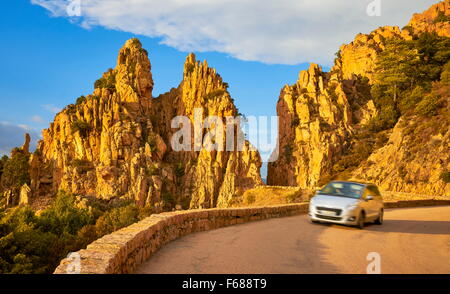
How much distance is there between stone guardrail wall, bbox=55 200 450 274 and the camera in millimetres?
5757

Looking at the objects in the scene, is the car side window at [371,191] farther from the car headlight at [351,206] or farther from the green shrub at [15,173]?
the green shrub at [15,173]

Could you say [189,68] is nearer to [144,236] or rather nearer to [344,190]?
[344,190]

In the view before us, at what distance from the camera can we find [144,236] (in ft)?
26.9

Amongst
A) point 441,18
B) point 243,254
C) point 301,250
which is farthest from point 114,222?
point 441,18

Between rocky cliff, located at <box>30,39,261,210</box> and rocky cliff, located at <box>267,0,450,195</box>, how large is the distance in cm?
948

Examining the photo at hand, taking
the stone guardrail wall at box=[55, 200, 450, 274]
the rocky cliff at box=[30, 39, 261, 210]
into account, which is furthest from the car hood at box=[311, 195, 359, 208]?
the rocky cliff at box=[30, 39, 261, 210]

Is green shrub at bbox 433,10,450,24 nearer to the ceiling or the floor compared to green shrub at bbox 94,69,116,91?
nearer to the ceiling

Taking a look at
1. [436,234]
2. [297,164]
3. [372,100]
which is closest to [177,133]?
[297,164]

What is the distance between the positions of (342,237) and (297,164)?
224 feet

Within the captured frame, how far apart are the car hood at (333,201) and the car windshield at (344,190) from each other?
16.4 inches

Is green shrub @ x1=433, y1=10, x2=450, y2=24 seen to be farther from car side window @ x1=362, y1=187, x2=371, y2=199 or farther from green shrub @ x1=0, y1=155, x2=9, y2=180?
green shrub @ x1=0, y1=155, x2=9, y2=180

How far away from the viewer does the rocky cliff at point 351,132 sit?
50219 millimetres

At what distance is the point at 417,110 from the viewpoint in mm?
58656

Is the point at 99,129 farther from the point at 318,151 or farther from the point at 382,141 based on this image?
the point at 382,141
